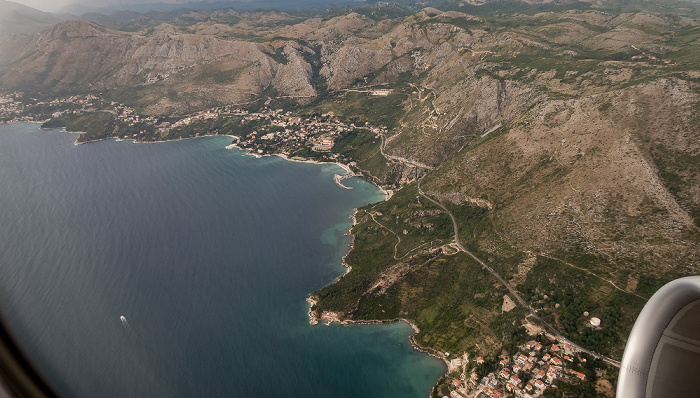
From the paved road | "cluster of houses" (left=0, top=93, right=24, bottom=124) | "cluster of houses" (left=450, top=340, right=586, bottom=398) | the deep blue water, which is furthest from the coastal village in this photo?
"cluster of houses" (left=450, top=340, right=586, bottom=398)

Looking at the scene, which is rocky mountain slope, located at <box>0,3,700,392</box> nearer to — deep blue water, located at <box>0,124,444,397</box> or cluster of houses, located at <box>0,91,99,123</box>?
deep blue water, located at <box>0,124,444,397</box>

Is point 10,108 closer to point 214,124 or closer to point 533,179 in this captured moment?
point 214,124

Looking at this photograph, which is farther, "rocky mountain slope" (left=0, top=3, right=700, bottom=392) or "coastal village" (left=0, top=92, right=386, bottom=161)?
"coastal village" (left=0, top=92, right=386, bottom=161)

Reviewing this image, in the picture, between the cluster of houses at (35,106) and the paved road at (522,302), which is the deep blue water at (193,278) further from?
the cluster of houses at (35,106)

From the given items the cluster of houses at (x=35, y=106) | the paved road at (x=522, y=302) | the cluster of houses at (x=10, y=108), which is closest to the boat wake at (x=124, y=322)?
the paved road at (x=522, y=302)

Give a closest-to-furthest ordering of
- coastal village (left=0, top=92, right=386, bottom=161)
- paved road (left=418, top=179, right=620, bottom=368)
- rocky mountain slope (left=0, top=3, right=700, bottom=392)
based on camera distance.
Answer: paved road (left=418, top=179, right=620, bottom=368), rocky mountain slope (left=0, top=3, right=700, bottom=392), coastal village (left=0, top=92, right=386, bottom=161)

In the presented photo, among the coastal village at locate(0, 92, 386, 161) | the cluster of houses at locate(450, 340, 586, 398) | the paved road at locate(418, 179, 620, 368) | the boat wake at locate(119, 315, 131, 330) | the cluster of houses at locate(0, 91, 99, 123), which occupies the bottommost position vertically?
the cluster of houses at locate(450, 340, 586, 398)

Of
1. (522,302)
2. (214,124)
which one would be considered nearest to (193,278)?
(522,302)
